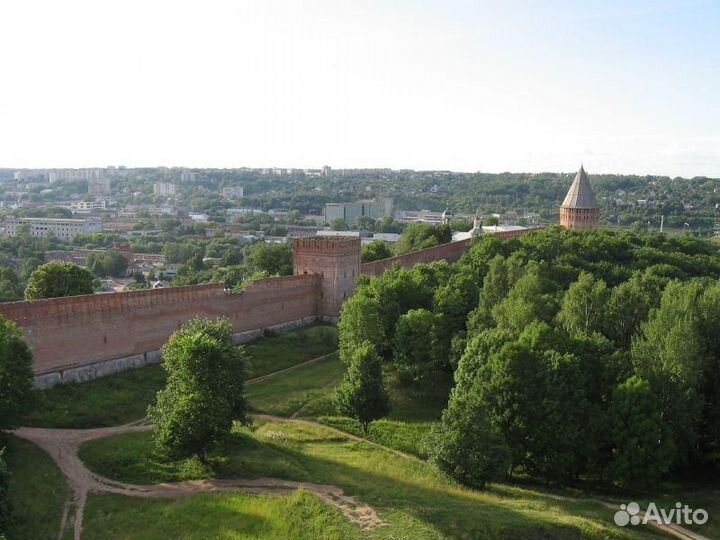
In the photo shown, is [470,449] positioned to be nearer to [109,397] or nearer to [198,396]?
[198,396]

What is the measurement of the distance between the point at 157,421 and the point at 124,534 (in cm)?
404

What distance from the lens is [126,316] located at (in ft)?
99.2

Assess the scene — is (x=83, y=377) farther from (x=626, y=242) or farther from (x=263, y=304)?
(x=626, y=242)

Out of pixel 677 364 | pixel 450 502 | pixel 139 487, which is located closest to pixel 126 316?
pixel 139 487

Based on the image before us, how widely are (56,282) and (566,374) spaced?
23.7 m

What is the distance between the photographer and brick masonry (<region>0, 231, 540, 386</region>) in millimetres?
27141

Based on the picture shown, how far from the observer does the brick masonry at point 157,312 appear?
1069 inches

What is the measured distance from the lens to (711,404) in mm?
24000

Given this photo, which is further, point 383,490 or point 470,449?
point 470,449

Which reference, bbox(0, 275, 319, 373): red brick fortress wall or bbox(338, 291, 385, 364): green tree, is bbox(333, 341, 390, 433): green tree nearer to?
bbox(338, 291, 385, 364): green tree

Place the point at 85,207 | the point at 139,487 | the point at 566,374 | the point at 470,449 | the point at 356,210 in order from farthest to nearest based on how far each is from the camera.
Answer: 1. the point at 85,207
2. the point at 356,210
3. the point at 566,374
4. the point at 470,449
5. the point at 139,487

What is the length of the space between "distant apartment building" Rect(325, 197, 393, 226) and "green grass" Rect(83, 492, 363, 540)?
473 feet

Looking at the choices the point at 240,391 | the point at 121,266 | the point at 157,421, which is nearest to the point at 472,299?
the point at 240,391

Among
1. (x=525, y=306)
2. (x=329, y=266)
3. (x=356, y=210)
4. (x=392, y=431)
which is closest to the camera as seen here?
(x=392, y=431)
